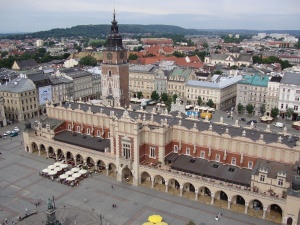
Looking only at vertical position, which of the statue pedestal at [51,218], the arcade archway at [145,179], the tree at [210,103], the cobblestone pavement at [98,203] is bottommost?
the cobblestone pavement at [98,203]

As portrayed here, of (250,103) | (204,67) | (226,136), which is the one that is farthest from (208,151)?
(204,67)

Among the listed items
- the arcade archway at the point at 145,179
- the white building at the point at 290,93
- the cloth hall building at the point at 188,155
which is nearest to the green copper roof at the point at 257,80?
the white building at the point at 290,93

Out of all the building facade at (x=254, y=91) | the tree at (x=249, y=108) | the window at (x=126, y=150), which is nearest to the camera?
the window at (x=126, y=150)

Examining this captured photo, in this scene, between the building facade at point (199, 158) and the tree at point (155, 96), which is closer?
the building facade at point (199, 158)

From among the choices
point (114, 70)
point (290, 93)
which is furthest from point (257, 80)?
point (114, 70)

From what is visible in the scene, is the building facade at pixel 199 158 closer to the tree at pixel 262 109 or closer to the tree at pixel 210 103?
the tree at pixel 210 103

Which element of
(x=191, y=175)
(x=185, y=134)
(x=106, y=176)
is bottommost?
(x=106, y=176)

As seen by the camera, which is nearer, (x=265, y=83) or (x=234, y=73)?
(x=265, y=83)

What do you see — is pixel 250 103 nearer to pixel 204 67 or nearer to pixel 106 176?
pixel 204 67

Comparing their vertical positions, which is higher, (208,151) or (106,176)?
(208,151)
